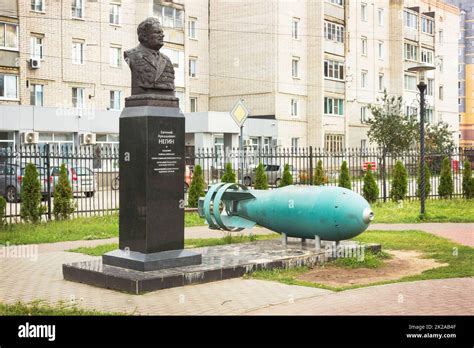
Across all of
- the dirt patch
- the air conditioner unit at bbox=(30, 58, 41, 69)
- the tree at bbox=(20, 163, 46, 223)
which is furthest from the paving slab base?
the air conditioner unit at bbox=(30, 58, 41, 69)

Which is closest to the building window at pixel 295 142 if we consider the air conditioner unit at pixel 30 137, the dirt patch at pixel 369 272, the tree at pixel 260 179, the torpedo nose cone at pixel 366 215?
the air conditioner unit at pixel 30 137

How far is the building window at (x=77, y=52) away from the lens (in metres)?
40.8

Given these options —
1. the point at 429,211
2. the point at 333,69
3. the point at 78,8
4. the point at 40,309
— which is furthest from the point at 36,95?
the point at 40,309

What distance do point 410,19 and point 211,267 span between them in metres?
56.5

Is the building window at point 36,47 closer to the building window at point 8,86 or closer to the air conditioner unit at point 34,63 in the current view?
the air conditioner unit at point 34,63

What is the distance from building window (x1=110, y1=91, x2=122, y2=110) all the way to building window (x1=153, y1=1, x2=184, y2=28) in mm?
6266

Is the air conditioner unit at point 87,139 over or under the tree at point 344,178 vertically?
over

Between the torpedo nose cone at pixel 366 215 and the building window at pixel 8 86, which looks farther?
the building window at pixel 8 86

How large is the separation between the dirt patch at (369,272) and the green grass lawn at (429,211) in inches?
282

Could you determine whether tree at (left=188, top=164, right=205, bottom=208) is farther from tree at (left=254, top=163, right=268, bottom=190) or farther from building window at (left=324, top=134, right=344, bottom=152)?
Answer: building window at (left=324, top=134, right=344, bottom=152)

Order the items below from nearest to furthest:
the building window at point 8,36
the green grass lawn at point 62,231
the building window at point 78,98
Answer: the green grass lawn at point 62,231, the building window at point 8,36, the building window at point 78,98

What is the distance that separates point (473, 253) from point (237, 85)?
125ft
